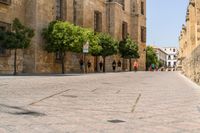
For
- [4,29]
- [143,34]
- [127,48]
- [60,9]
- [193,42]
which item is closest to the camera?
[193,42]

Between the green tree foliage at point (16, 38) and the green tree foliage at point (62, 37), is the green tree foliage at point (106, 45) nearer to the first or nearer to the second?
the green tree foliage at point (62, 37)

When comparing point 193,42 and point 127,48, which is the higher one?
point 127,48

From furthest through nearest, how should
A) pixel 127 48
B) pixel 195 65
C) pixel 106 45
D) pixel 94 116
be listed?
pixel 127 48, pixel 106 45, pixel 195 65, pixel 94 116

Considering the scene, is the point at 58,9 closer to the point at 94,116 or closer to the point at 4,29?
the point at 4,29

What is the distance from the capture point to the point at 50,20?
121 ft

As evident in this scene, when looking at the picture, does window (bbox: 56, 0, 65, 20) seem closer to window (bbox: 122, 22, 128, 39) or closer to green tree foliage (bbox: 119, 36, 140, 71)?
green tree foliage (bbox: 119, 36, 140, 71)

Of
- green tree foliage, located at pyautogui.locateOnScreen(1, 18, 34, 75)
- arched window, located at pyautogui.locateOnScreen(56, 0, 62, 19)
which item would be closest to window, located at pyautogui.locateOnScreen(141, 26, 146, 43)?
arched window, located at pyautogui.locateOnScreen(56, 0, 62, 19)

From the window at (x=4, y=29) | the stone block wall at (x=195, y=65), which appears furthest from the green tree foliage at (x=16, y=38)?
the stone block wall at (x=195, y=65)

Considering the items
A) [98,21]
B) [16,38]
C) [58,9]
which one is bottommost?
[16,38]

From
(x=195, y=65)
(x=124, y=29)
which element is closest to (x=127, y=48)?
(x=124, y=29)

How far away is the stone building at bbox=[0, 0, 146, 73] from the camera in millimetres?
30922

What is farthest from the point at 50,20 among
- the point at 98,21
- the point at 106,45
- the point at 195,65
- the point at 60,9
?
the point at 195,65

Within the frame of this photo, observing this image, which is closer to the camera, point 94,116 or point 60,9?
point 94,116

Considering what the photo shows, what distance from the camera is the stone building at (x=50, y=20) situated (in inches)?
1217
